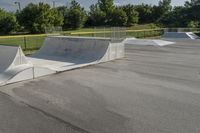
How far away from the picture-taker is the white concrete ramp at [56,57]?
731cm

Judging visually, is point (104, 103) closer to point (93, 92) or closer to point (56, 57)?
point (93, 92)

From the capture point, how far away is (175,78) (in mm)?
7398

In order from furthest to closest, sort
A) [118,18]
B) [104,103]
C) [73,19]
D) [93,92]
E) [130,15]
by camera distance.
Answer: [130,15] < [118,18] < [73,19] < [93,92] < [104,103]

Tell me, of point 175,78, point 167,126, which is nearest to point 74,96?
point 167,126

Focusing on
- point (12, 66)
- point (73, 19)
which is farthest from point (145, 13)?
point (12, 66)

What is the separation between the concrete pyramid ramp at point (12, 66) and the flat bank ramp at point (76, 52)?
1.61 meters

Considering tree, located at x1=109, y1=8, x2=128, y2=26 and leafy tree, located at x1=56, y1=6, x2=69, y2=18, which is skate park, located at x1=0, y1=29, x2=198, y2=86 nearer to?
leafy tree, located at x1=56, y1=6, x2=69, y2=18

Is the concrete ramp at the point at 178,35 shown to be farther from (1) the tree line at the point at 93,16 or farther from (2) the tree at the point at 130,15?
(2) the tree at the point at 130,15

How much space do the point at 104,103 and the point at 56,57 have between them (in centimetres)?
686

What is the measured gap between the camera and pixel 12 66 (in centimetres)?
754

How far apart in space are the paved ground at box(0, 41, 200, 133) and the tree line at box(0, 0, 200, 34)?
23815 mm

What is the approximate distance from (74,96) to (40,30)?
26.1 m

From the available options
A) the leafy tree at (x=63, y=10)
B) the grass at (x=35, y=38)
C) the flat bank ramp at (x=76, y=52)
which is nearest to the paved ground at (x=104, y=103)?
the flat bank ramp at (x=76, y=52)

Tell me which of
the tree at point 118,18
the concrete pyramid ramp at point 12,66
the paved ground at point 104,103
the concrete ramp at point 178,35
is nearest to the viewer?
the paved ground at point 104,103
